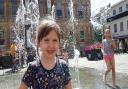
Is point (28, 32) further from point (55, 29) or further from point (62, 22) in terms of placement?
point (55, 29)

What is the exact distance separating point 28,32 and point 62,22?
9747mm

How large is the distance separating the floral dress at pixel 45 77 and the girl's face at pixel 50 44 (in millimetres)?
138

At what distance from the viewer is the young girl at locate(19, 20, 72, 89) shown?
10.4 feet

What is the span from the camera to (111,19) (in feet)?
186

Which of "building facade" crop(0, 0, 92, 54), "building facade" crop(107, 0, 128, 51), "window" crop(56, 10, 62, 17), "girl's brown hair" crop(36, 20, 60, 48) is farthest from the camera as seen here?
"building facade" crop(107, 0, 128, 51)

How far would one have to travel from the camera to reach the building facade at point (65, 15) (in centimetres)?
4656

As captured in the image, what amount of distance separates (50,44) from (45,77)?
0.29 m

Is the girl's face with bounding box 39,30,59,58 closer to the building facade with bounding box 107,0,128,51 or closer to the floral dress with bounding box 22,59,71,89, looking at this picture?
the floral dress with bounding box 22,59,71,89

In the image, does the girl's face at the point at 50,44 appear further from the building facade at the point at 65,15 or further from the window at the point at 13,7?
the window at the point at 13,7

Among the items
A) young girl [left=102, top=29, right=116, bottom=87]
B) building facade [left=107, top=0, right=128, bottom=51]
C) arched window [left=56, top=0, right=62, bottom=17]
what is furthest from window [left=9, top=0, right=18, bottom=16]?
young girl [left=102, top=29, right=116, bottom=87]

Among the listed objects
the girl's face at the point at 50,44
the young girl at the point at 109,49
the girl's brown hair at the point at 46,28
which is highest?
the girl's brown hair at the point at 46,28

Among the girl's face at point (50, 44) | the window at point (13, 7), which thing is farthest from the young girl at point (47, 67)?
the window at point (13, 7)

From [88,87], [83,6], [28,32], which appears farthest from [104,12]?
[88,87]

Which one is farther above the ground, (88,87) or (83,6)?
(83,6)
